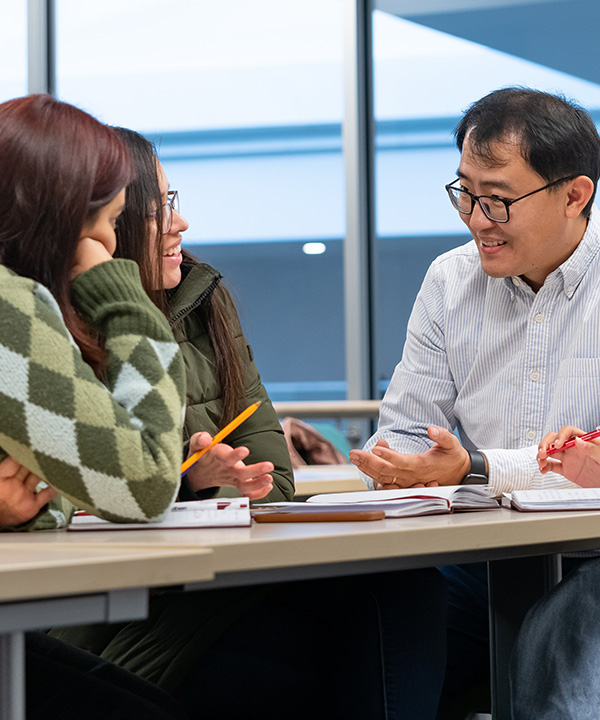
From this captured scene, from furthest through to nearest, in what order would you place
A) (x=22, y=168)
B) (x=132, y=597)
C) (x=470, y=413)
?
(x=470, y=413)
(x=22, y=168)
(x=132, y=597)

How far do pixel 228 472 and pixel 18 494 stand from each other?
1.21 ft

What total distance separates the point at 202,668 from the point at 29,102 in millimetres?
790

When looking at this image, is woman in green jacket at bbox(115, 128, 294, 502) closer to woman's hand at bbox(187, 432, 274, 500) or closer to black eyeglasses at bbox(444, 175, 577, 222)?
woman's hand at bbox(187, 432, 274, 500)

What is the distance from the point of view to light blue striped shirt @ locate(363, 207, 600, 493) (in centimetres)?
169

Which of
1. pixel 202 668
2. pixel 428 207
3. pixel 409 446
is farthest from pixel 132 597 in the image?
pixel 428 207

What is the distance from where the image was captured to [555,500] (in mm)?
1133

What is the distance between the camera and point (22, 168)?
107 centimetres

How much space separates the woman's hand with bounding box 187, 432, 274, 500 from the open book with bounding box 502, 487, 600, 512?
0.33m

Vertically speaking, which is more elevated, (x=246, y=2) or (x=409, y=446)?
(x=246, y=2)

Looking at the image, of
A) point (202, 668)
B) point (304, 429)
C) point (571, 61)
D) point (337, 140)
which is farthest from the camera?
Answer: point (337, 140)

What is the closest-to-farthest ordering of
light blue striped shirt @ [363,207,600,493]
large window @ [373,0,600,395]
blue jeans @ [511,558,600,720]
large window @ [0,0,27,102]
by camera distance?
blue jeans @ [511,558,600,720], light blue striped shirt @ [363,207,600,493], large window @ [373,0,600,395], large window @ [0,0,27,102]

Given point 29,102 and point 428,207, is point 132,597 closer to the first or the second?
point 29,102

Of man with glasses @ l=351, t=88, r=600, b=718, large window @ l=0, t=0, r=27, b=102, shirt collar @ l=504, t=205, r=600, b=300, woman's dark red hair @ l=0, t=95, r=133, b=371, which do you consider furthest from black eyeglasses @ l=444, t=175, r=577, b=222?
large window @ l=0, t=0, r=27, b=102

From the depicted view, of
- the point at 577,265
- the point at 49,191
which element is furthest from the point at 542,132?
the point at 49,191
